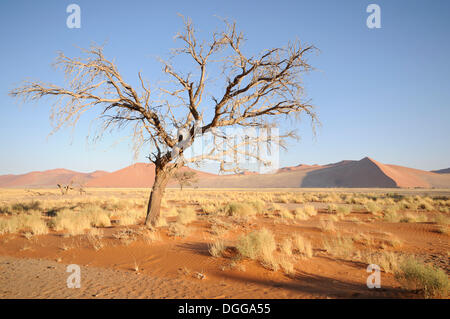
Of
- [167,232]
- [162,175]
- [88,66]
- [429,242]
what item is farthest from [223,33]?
[429,242]

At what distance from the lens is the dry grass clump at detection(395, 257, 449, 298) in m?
4.19

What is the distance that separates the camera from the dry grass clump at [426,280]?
Result: 4.19 meters

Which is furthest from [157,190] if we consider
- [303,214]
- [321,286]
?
[303,214]

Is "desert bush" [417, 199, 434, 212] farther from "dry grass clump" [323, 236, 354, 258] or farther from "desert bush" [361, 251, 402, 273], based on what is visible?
"desert bush" [361, 251, 402, 273]

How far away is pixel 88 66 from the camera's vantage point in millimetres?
8922

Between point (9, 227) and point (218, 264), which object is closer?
point (218, 264)

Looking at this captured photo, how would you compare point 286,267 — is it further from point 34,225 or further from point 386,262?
point 34,225

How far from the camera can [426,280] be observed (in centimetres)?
436

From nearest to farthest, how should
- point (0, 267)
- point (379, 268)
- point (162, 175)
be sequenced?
1. point (379, 268)
2. point (0, 267)
3. point (162, 175)

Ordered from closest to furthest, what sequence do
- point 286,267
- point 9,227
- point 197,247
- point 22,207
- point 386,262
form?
point 286,267
point 386,262
point 197,247
point 9,227
point 22,207

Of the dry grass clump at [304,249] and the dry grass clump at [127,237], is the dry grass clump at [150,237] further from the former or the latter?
the dry grass clump at [304,249]

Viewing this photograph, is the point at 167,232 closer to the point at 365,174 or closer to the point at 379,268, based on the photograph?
the point at 379,268

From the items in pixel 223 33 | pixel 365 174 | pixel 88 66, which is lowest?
pixel 365 174
